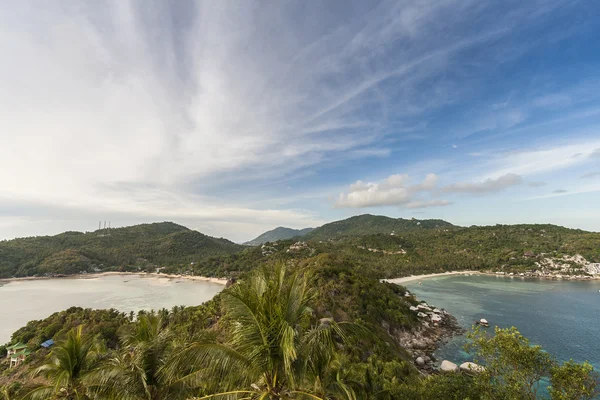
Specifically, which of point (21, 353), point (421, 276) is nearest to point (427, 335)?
point (21, 353)

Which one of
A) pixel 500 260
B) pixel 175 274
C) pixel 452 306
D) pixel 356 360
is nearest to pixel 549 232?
pixel 500 260

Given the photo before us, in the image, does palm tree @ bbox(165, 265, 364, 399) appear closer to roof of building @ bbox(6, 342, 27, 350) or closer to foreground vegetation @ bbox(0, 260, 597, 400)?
foreground vegetation @ bbox(0, 260, 597, 400)

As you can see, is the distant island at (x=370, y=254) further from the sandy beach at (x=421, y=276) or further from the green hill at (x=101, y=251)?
the sandy beach at (x=421, y=276)

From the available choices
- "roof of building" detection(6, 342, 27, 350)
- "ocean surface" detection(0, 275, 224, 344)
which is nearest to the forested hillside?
"ocean surface" detection(0, 275, 224, 344)

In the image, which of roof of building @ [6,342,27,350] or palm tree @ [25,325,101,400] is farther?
roof of building @ [6,342,27,350]

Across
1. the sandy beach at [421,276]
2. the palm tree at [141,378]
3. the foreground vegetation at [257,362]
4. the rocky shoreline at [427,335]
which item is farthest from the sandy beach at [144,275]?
the palm tree at [141,378]

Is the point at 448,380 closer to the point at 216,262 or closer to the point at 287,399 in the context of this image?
the point at 287,399
